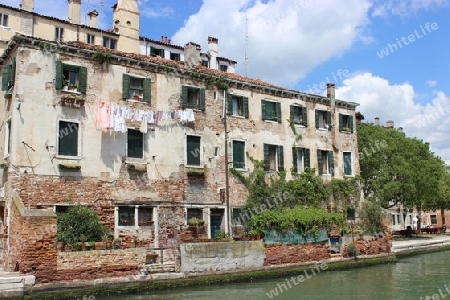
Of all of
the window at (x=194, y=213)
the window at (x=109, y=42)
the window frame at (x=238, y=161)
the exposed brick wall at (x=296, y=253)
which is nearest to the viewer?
the exposed brick wall at (x=296, y=253)

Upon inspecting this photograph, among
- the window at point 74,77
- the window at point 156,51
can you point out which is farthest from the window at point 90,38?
the window at point 74,77

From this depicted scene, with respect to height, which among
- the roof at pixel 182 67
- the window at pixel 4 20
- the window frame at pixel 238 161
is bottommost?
the window frame at pixel 238 161

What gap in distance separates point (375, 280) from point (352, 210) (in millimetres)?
8375

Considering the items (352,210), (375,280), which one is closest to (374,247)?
(352,210)

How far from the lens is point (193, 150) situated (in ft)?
73.1

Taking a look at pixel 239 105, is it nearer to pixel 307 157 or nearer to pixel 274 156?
pixel 274 156

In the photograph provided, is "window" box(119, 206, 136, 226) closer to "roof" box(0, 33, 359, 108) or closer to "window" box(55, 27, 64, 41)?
"roof" box(0, 33, 359, 108)

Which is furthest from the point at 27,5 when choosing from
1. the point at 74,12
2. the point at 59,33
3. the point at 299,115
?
the point at 299,115

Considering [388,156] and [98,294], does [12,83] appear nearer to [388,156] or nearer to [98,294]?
[98,294]

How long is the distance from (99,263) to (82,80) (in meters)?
7.67

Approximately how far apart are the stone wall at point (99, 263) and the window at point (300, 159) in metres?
11.2

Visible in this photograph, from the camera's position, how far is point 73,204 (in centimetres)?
1855

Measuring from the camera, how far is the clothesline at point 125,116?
19641mm

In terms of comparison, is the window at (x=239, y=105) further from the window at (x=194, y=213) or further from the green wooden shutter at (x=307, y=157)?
the window at (x=194, y=213)
